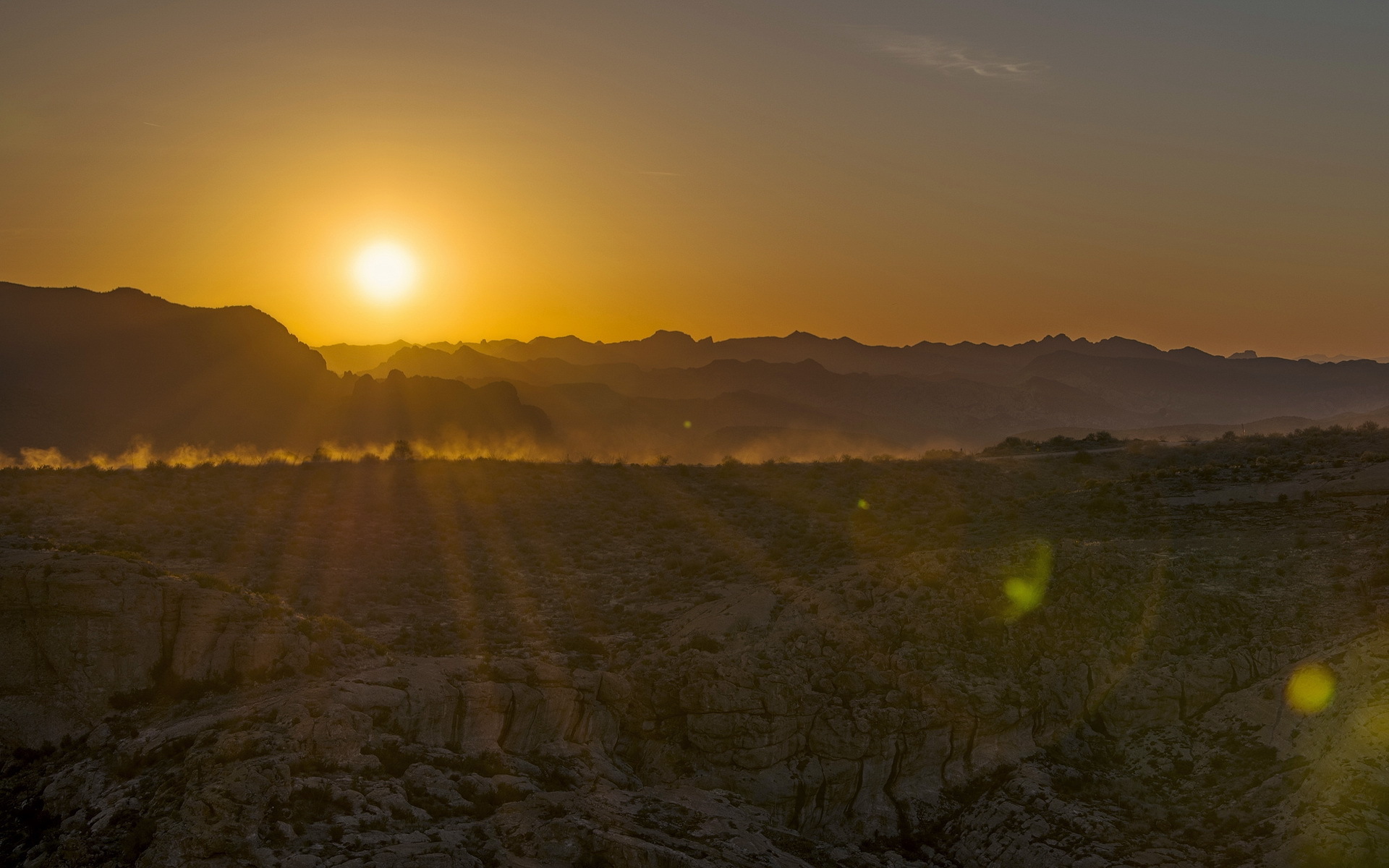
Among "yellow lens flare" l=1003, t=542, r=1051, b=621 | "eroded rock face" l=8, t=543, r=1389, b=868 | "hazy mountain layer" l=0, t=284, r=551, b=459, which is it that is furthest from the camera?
"hazy mountain layer" l=0, t=284, r=551, b=459

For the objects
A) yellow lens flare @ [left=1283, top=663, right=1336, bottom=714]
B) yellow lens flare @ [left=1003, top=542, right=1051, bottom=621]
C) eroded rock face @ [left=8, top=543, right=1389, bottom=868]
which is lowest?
eroded rock face @ [left=8, top=543, right=1389, bottom=868]

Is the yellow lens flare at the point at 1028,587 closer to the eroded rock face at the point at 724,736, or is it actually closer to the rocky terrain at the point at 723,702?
the rocky terrain at the point at 723,702

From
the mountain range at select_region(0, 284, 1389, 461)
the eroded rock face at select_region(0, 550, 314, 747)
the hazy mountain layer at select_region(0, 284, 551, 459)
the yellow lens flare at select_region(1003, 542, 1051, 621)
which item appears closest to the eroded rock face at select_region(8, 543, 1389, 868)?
the eroded rock face at select_region(0, 550, 314, 747)

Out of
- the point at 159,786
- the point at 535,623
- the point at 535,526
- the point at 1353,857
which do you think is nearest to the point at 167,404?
the point at 535,526

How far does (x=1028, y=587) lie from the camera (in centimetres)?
1730

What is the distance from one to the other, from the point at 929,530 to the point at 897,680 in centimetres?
949

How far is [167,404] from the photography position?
310ft

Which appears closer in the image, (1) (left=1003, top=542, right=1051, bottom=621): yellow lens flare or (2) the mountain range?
(1) (left=1003, top=542, right=1051, bottom=621): yellow lens flare

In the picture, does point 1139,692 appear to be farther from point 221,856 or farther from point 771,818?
point 221,856

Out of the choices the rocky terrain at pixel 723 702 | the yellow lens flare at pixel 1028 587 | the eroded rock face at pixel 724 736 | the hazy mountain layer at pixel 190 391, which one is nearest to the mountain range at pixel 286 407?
the hazy mountain layer at pixel 190 391

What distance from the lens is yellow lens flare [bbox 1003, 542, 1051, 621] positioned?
55.4ft

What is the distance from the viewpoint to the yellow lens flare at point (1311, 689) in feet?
44.1

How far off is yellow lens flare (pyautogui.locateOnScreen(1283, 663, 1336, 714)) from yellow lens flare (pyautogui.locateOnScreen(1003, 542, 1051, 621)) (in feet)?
13.5

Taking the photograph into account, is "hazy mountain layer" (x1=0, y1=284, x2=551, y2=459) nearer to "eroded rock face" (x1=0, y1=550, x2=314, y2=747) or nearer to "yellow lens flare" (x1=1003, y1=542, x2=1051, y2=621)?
"eroded rock face" (x1=0, y1=550, x2=314, y2=747)
